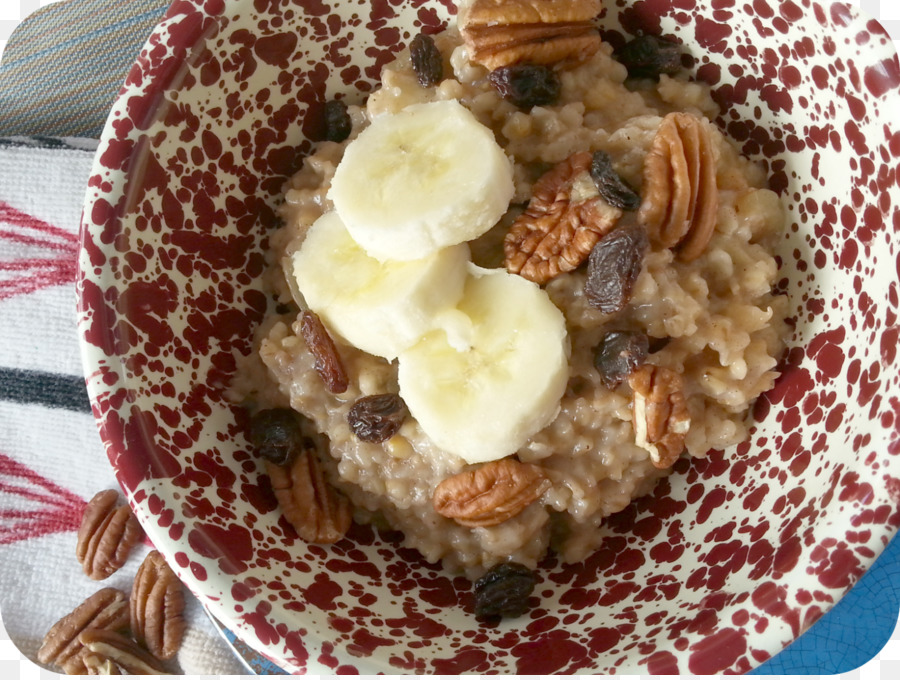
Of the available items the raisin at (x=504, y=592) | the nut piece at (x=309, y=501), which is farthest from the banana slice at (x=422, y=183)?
the raisin at (x=504, y=592)

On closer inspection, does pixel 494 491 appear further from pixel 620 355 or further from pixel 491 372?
pixel 620 355

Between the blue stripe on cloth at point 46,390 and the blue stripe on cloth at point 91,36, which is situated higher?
the blue stripe on cloth at point 91,36

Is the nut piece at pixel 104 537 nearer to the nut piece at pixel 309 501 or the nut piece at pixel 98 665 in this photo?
the nut piece at pixel 98 665

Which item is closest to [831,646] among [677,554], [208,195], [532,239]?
[677,554]

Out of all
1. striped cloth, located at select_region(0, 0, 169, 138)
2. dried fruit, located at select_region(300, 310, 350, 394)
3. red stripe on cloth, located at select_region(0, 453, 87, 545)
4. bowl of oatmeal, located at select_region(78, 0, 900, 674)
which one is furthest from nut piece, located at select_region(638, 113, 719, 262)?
red stripe on cloth, located at select_region(0, 453, 87, 545)

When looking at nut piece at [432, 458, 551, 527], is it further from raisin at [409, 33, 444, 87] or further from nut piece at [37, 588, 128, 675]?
nut piece at [37, 588, 128, 675]

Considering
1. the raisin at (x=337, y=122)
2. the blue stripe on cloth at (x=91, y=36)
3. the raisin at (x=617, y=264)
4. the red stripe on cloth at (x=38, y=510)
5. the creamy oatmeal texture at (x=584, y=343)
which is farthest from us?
the blue stripe on cloth at (x=91, y=36)
